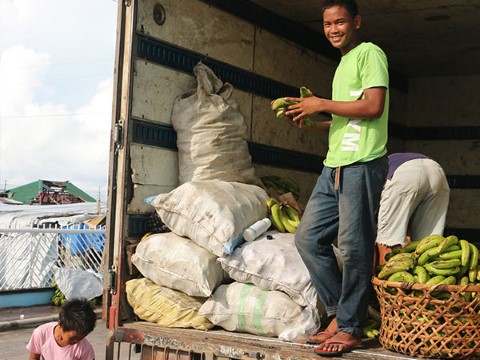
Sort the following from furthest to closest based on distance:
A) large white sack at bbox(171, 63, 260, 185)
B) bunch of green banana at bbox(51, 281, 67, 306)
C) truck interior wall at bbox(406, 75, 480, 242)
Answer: bunch of green banana at bbox(51, 281, 67, 306)
truck interior wall at bbox(406, 75, 480, 242)
large white sack at bbox(171, 63, 260, 185)

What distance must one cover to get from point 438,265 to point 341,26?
131 cm

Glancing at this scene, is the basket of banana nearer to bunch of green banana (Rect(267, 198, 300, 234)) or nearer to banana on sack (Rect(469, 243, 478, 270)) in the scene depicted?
banana on sack (Rect(469, 243, 478, 270))

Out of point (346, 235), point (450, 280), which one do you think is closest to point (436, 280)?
point (450, 280)

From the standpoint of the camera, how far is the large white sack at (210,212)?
4449mm

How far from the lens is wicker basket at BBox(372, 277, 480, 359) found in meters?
3.57

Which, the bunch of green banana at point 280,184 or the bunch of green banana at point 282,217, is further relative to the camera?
the bunch of green banana at point 280,184

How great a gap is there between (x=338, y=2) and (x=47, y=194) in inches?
1158

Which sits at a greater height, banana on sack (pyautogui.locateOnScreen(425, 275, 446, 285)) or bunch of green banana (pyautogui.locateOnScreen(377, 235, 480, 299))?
bunch of green banana (pyautogui.locateOnScreen(377, 235, 480, 299))

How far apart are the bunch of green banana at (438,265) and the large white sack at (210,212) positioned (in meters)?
0.97

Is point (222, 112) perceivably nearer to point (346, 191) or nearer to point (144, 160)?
point (144, 160)

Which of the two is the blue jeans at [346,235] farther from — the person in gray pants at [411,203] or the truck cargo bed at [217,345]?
the person in gray pants at [411,203]

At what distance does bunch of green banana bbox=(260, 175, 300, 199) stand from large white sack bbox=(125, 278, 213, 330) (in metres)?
1.74

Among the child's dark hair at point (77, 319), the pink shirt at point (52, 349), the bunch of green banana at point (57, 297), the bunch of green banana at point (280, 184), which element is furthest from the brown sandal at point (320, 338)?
the bunch of green banana at point (57, 297)

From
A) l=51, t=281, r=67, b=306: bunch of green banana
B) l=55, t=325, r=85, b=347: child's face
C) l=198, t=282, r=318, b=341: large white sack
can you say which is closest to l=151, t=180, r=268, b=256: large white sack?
l=198, t=282, r=318, b=341: large white sack
